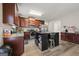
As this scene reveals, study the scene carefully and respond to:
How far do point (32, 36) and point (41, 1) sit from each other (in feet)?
2.77

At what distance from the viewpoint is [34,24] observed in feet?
7.65

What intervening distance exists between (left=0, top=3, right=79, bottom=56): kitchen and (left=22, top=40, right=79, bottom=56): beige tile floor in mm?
52

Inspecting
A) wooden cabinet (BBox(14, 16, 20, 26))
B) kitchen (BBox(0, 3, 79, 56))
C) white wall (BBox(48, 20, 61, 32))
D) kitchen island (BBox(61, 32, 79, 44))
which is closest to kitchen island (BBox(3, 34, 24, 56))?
kitchen (BBox(0, 3, 79, 56))

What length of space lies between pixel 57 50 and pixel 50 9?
101 centimetres

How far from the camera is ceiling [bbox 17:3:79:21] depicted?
2225mm

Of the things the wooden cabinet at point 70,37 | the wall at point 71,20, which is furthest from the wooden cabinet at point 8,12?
the wooden cabinet at point 70,37

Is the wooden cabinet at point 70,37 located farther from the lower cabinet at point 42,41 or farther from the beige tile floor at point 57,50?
the lower cabinet at point 42,41

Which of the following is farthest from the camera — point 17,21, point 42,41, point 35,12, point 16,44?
point 42,41

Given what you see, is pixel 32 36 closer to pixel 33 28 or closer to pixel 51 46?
pixel 33 28

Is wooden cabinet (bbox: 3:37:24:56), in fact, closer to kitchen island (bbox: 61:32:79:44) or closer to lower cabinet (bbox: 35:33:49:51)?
lower cabinet (bbox: 35:33:49:51)

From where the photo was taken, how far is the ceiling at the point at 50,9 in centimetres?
222

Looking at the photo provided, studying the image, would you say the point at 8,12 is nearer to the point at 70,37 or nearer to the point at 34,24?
the point at 34,24

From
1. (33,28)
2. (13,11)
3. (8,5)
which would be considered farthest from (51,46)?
(8,5)

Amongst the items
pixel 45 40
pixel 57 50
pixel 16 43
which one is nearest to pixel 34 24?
pixel 45 40
